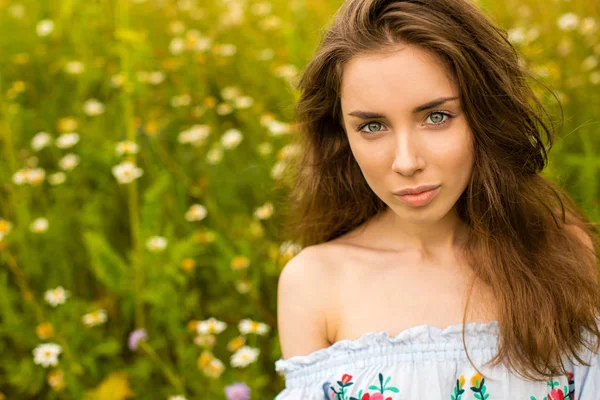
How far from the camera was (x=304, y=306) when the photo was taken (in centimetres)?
142

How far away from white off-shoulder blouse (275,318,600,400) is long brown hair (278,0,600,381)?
0.09 feet

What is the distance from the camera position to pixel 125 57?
2.09 m

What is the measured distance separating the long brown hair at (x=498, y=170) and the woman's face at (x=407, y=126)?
0.03m

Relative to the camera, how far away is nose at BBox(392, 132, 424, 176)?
47.8 inches

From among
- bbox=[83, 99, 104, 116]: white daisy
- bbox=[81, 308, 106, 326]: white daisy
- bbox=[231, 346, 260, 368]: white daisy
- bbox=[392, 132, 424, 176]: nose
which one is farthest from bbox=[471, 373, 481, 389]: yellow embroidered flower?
bbox=[83, 99, 104, 116]: white daisy

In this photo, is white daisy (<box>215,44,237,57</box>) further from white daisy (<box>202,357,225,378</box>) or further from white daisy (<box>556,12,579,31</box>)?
white daisy (<box>202,357,225,378</box>)

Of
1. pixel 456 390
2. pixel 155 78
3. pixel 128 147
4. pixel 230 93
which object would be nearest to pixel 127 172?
pixel 128 147

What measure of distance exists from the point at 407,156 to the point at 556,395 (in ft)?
1.67

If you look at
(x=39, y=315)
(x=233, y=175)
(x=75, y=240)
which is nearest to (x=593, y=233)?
(x=233, y=175)

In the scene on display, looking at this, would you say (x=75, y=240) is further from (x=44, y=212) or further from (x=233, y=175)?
(x=233, y=175)

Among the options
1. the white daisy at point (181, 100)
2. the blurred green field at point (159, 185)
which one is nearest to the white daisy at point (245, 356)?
the blurred green field at point (159, 185)

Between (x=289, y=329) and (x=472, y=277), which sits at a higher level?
(x=472, y=277)

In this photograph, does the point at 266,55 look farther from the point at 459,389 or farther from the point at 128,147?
the point at 459,389

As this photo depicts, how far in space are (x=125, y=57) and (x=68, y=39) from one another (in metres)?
1.27
